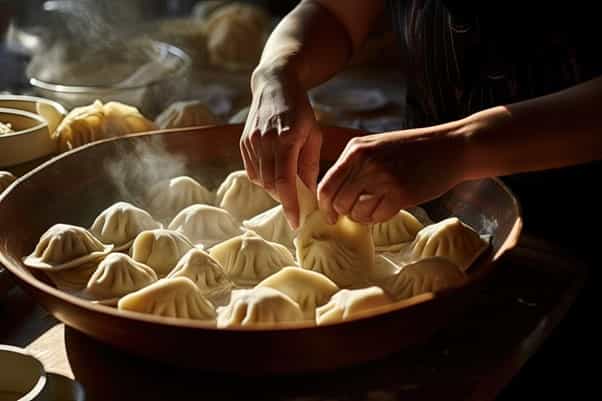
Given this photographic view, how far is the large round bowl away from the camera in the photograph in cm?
134

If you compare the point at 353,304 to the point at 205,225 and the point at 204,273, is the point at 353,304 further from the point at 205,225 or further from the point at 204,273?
the point at 205,225

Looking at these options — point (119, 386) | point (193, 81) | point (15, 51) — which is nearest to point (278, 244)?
point (119, 386)

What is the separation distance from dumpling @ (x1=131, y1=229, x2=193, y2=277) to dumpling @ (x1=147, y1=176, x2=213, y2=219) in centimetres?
28

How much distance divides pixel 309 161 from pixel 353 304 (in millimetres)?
466

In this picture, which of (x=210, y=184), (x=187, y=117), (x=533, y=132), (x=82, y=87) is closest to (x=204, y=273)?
(x=210, y=184)

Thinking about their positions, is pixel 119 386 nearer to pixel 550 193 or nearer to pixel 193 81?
pixel 550 193

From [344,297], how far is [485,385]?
0.99ft

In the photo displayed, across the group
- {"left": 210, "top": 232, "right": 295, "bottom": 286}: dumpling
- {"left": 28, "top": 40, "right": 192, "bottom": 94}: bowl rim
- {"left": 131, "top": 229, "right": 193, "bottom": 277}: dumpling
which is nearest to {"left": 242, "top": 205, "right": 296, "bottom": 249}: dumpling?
{"left": 210, "top": 232, "right": 295, "bottom": 286}: dumpling

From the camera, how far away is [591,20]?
193cm

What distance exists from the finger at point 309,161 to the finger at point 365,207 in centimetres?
21

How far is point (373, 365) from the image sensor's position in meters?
1.53

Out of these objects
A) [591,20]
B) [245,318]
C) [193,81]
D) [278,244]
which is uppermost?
[591,20]

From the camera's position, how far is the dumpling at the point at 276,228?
77.1 inches

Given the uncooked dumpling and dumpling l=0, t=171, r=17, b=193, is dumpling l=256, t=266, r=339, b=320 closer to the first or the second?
the uncooked dumpling
